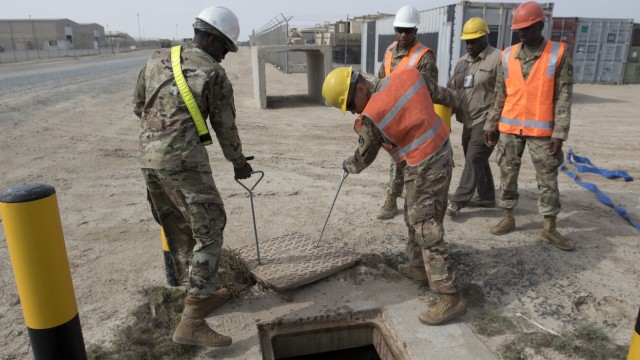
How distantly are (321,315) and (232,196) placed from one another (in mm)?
2746

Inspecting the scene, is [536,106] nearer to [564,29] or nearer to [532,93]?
[532,93]

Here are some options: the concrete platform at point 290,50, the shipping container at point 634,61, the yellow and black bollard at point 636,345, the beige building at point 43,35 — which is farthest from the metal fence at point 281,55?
the beige building at point 43,35

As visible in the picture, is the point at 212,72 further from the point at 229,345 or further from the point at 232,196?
the point at 232,196

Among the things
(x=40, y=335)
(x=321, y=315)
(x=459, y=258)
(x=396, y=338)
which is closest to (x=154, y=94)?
(x=40, y=335)

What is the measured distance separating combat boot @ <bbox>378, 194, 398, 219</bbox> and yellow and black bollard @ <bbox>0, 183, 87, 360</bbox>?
3.22 metres

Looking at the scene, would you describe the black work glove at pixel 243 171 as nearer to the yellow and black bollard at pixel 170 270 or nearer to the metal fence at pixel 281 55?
the yellow and black bollard at pixel 170 270

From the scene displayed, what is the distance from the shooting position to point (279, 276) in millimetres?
→ 3510

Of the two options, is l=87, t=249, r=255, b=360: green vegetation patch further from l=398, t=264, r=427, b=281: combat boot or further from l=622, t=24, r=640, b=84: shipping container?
l=622, t=24, r=640, b=84: shipping container

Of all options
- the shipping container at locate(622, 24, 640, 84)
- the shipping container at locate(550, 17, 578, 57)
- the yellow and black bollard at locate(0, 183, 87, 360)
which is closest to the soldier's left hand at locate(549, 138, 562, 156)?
the yellow and black bollard at locate(0, 183, 87, 360)

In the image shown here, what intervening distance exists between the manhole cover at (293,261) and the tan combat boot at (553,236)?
1.79 meters

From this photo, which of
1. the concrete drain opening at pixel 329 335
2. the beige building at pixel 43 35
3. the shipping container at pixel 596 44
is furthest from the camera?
the beige building at pixel 43 35

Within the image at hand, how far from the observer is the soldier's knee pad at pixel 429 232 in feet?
10.0

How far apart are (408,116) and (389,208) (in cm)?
213

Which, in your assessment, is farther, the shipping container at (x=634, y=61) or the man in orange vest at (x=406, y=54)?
the shipping container at (x=634, y=61)
